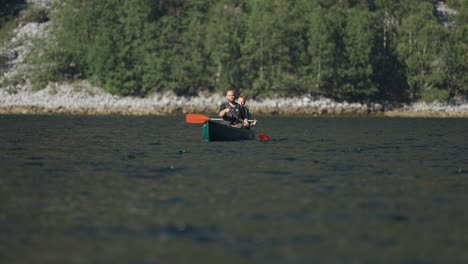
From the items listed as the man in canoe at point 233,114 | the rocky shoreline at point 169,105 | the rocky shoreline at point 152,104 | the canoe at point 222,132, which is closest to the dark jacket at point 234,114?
the man in canoe at point 233,114

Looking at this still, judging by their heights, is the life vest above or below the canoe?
above

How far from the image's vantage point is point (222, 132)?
109 feet

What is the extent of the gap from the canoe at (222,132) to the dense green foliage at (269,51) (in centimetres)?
4791

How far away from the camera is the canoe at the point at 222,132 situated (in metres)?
32.7

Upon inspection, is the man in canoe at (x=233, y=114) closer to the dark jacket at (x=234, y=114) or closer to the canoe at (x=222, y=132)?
the dark jacket at (x=234, y=114)

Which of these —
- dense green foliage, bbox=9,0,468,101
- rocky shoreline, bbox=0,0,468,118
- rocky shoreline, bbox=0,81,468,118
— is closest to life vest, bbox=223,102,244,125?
rocky shoreline, bbox=0,81,468,118

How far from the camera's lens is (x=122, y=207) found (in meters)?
16.0

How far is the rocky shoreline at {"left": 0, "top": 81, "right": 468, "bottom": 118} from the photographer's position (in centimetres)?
7919

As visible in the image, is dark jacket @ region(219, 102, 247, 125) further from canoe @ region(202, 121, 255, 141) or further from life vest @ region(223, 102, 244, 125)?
canoe @ region(202, 121, 255, 141)

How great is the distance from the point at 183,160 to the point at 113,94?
59935mm

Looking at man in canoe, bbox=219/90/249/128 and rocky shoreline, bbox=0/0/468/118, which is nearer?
man in canoe, bbox=219/90/249/128

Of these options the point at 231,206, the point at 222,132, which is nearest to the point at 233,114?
the point at 222,132

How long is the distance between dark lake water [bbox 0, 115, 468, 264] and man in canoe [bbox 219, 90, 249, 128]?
13.5 feet

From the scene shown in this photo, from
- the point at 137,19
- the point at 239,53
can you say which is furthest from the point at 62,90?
the point at 239,53
